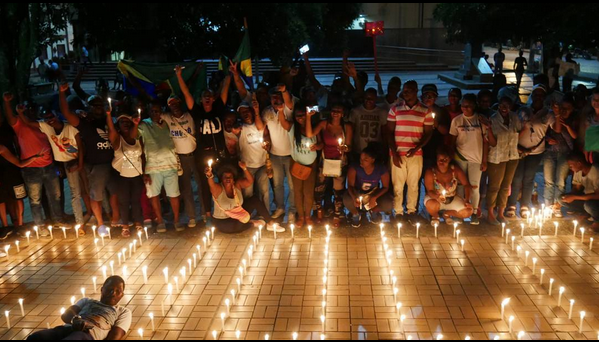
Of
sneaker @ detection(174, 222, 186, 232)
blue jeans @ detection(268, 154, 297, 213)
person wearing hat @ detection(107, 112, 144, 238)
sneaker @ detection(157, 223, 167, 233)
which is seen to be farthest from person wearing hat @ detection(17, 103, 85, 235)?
blue jeans @ detection(268, 154, 297, 213)

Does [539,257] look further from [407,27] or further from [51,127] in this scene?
[407,27]

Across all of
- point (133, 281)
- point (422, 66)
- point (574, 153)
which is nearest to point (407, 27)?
point (422, 66)

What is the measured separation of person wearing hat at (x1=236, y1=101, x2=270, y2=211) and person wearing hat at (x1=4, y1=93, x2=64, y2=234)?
2.79m

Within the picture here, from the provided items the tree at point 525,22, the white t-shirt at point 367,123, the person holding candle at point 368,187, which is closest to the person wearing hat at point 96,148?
the person holding candle at point 368,187

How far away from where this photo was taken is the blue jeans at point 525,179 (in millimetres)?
8461

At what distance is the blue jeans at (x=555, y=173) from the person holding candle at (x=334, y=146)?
9.87 feet

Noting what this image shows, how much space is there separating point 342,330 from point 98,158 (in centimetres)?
450

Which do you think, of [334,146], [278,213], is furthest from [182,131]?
[334,146]

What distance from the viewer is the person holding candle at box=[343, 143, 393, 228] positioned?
8.20 meters

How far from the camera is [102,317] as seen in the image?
5.15 meters

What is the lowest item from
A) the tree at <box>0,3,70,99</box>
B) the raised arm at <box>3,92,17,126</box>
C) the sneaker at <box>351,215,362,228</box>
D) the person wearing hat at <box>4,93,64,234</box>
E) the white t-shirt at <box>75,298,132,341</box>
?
the sneaker at <box>351,215,362,228</box>

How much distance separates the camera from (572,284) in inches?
256

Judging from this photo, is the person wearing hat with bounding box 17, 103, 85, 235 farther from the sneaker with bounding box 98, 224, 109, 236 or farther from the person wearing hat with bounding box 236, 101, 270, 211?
the person wearing hat with bounding box 236, 101, 270, 211

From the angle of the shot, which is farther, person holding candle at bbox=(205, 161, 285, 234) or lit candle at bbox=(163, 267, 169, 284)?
person holding candle at bbox=(205, 161, 285, 234)
